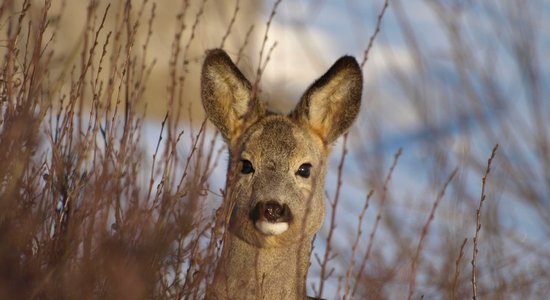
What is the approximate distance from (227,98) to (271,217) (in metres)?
0.92

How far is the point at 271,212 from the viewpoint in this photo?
5176 millimetres

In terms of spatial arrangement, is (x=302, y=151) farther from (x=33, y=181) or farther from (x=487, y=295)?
(x=487, y=295)

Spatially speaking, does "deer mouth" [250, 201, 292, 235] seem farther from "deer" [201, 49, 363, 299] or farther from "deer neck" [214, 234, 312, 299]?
"deer neck" [214, 234, 312, 299]

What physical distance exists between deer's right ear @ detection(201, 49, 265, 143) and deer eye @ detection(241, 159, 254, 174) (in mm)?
281

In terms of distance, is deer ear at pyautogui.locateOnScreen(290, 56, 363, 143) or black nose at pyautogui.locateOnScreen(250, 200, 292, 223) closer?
black nose at pyautogui.locateOnScreen(250, 200, 292, 223)

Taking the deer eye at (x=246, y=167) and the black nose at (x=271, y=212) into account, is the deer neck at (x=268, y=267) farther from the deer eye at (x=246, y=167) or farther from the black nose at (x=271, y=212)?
the deer eye at (x=246, y=167)

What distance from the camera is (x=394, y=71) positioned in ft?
26.9

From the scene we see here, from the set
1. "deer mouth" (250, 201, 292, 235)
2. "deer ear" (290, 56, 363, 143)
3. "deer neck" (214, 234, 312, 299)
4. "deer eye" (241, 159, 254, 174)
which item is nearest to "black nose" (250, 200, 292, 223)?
"deer mouth" (250, 201, 292, 235)

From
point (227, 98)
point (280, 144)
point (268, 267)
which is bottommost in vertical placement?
point (268, 267)

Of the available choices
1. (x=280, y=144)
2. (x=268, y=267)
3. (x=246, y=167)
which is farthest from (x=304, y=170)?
(x=268, y=267)

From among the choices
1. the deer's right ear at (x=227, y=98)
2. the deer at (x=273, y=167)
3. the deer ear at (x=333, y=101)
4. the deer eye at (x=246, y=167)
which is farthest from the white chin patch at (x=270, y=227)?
the deer ear at (x=333, y=101)

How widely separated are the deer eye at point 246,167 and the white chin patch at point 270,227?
1.21 ft

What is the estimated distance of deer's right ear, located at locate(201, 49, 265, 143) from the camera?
229 inches

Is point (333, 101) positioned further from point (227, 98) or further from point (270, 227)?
point (270, 227)
